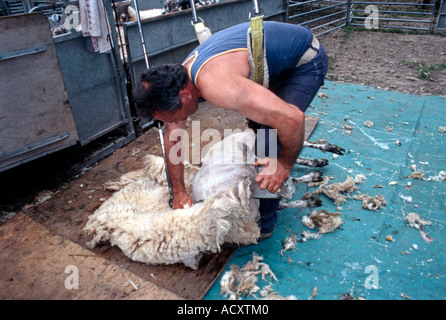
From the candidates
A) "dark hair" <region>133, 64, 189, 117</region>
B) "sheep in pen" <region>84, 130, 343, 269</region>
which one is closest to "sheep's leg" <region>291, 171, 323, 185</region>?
"sheep in pen" <region>84, 130, 343, 269</region>

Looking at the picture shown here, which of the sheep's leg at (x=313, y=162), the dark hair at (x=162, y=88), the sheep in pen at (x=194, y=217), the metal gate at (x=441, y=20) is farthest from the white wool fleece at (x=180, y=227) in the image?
the metal gate at (x=441, y=20)

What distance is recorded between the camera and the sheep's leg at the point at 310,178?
2920mm

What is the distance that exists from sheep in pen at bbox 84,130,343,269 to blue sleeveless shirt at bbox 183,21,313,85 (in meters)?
0.67

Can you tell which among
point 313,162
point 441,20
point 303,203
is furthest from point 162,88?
point 441,20

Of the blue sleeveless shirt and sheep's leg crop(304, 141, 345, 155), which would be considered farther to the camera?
sheep's leg crop(304, 141, 345, 155)

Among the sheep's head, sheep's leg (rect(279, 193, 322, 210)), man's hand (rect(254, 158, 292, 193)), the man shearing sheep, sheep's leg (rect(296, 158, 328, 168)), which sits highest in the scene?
the sheep's head

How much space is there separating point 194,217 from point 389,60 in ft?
19.9

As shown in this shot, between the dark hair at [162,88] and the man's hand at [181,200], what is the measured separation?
646 millimetres

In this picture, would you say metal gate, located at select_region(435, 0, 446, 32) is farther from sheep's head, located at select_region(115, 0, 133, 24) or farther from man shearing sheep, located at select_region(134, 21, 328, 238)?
man shearing sheep, located at select_region(134, 21, 328, 238)

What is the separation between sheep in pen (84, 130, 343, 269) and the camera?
6.45 feet

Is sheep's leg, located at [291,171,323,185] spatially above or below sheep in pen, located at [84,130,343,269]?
below

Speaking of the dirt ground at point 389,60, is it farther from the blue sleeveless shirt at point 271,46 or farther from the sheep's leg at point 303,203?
the blue sleeveless shirt at point 271,46

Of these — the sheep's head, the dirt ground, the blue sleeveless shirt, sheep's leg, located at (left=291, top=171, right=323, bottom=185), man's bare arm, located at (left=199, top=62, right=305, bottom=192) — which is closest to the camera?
man's bare arm, located at (left=199, top=62, right=305, bottom=192)
